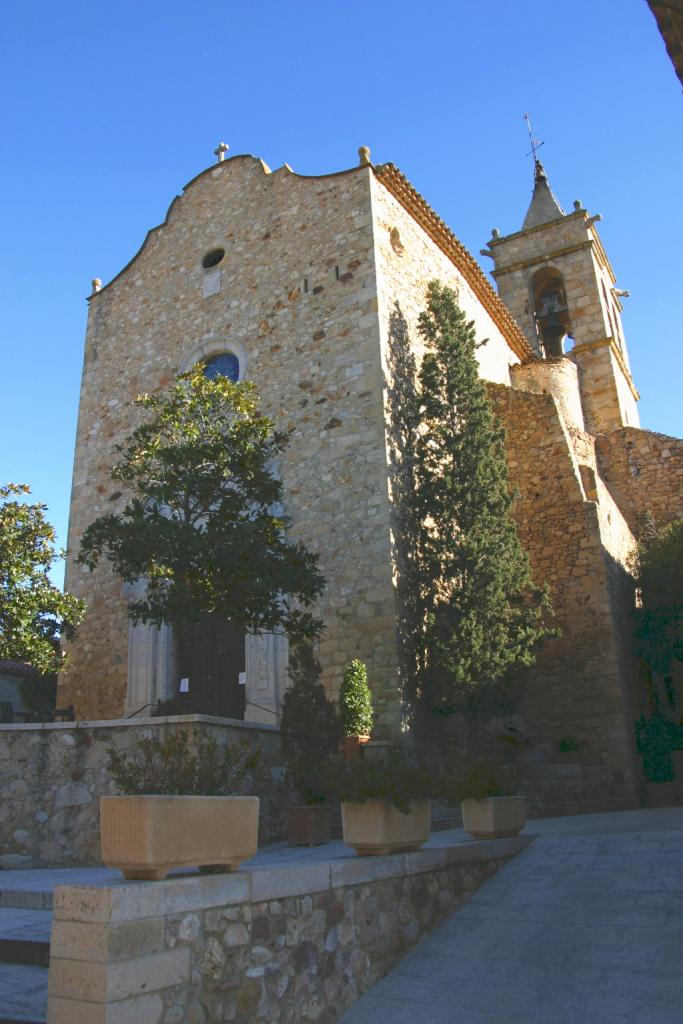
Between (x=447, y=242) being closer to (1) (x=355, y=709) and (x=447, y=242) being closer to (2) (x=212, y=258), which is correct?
(2) (x=212, y=258)

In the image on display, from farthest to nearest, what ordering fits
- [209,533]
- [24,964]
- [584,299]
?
[584,299] < [209,533] < [24,964]

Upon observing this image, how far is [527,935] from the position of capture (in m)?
5.39

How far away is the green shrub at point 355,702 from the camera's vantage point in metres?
10.6

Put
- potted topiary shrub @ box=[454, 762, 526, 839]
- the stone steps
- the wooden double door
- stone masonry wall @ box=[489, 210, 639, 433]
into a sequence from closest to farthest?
the stone steps < potted topiary shrub @ box=[454, 762, 526, 839] < the wooden double door < stone masonry wall @ box=[489, 210, 639, 433]

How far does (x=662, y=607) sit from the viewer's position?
14969 millimetres

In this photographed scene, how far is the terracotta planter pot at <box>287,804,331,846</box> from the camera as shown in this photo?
27.6 ft

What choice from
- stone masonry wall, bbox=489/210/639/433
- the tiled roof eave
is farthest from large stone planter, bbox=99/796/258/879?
stone masonry wall, bbox=489/210/639/433

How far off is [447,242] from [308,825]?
1285 centimetres

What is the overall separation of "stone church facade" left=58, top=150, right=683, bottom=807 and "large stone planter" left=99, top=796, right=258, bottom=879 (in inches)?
289

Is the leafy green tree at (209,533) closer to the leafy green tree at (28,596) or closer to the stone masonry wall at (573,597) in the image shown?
the leafy green tree at (28,596)

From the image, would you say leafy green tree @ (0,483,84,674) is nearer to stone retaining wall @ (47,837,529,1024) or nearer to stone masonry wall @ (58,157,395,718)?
stone masonry wall @ (58,157,395,718)

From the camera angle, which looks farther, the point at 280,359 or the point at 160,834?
the point at 280,359

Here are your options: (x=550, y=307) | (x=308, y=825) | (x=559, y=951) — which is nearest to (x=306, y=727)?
(x=308, y=825)

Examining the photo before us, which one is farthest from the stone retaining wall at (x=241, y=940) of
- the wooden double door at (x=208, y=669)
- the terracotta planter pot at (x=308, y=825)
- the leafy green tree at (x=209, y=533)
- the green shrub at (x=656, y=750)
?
the green shrub at (x=656, y=750)
